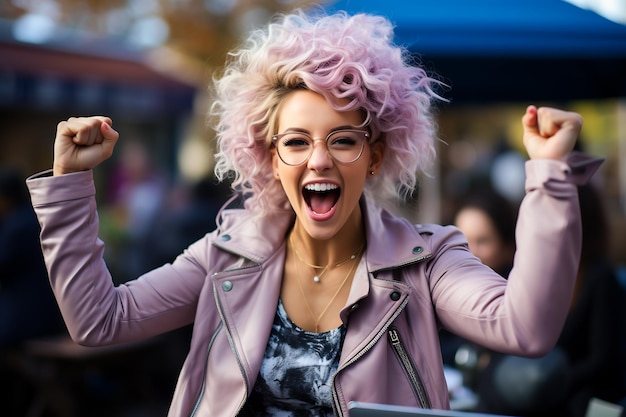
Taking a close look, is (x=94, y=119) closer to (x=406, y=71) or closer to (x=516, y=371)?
(x=406, y=71)

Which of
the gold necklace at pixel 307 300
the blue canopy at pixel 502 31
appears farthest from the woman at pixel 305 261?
the blue canopy at pixel 502 31

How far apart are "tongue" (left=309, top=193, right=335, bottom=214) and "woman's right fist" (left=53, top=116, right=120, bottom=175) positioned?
60 cm

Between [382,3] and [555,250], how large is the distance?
3544 mm

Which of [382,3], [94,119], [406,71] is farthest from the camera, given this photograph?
[382,3]

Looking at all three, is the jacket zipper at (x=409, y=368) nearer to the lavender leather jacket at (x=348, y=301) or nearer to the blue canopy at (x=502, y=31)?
the lavender leather jacket at (x=348, y=301)

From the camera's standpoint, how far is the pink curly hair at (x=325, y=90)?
2.14 m

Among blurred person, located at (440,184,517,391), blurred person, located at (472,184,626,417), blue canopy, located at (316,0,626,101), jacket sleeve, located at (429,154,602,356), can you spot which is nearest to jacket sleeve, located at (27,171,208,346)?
jacket sleeve, located at (429,154,602,356)

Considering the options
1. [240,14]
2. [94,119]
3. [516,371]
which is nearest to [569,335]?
[516,371]

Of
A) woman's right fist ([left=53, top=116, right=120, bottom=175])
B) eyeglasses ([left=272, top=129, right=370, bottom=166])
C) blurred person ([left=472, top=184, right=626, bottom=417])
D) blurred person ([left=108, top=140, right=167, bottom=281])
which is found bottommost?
blurred person ([left=108, top=140, right=167, bottom=281])

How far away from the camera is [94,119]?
78.5 inches

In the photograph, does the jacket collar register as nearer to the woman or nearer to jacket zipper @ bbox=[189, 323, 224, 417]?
the woman

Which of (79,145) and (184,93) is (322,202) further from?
(184,93)

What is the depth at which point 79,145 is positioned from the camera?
200 centimetres

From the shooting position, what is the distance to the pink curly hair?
2.14 meters
